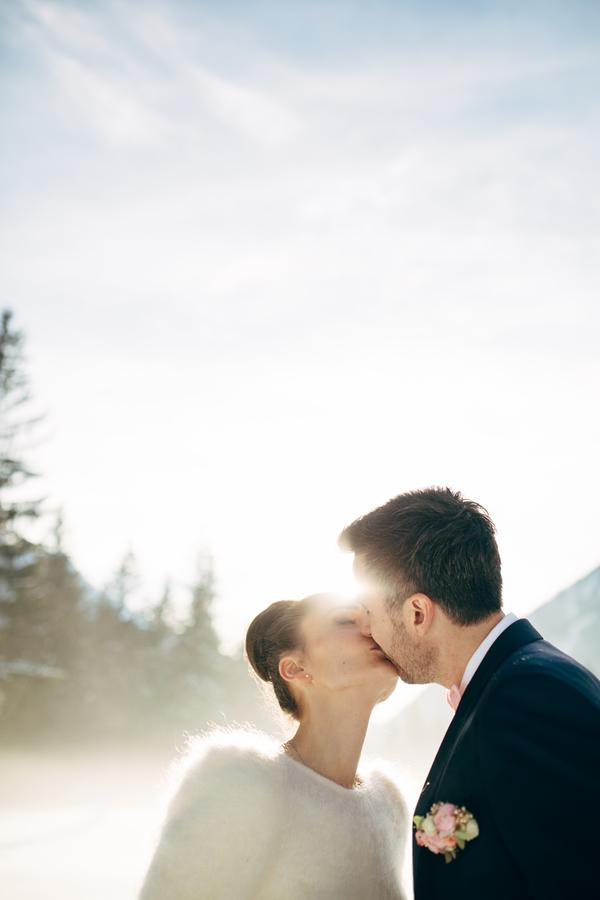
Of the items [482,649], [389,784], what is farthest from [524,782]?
[389,784]

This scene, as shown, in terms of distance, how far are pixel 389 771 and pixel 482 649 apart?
146 centimetres

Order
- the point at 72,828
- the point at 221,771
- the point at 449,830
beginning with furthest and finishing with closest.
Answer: the point at 72,828 < the point at 221,771 < the point at 449,830

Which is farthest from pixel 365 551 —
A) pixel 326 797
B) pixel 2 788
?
pixel 2 788

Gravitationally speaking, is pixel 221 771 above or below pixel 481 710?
below

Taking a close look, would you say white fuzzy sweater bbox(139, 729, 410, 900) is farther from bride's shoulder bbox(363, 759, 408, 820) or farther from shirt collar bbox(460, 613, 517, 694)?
shirt collar bbox(460, 613, 517, 694)

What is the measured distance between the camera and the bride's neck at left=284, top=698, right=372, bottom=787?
144 inches

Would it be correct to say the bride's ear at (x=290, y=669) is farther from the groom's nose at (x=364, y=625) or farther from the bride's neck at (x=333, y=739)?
the groom's nose at (x=364, y=625)

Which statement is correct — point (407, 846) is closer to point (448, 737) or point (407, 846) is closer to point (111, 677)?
point (448, 737)

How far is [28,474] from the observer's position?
1073 inches

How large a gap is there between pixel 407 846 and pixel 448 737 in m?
1.21

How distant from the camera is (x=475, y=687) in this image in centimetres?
275

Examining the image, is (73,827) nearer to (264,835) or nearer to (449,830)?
(264,835)

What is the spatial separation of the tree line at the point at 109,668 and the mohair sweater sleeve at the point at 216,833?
97.0ft

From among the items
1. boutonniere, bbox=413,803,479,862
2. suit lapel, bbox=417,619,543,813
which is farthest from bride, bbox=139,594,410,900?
boutonniere, bbox=413,803,479,862
